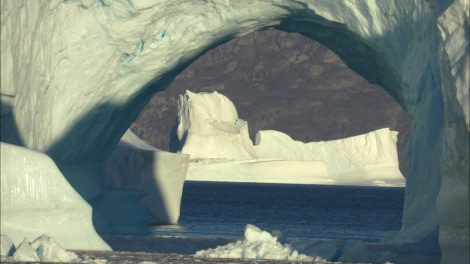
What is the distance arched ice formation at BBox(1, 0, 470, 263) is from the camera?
16.0 m

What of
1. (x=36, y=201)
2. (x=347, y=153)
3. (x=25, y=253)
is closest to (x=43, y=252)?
(x=25, y=253)

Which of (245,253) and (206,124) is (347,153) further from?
(245,253)

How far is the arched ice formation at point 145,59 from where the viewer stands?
16.0 metres

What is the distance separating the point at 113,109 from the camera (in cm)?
1911

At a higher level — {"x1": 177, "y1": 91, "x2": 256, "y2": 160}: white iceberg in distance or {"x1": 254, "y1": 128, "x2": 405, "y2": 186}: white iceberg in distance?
{"x1": 177, "y1": 91, "x2": 256, "y2": 160}: white iceberg in distance

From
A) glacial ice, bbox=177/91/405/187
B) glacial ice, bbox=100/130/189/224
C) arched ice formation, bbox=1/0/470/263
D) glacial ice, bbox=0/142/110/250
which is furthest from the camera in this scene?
glacial ice, bbox=177/91/405/187

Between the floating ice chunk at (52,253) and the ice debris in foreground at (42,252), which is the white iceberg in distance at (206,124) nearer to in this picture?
the ice debris in foreground at (42,252)

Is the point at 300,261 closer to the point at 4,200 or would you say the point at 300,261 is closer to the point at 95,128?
the point at 4,200

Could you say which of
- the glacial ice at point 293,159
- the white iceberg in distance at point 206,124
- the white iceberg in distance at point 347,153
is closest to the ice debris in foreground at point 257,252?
the white iceberg in distance at point 206,124

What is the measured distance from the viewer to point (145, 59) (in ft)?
61.8

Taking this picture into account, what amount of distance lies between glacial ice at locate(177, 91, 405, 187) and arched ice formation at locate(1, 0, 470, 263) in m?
42.8

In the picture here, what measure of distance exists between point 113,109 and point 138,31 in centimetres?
178

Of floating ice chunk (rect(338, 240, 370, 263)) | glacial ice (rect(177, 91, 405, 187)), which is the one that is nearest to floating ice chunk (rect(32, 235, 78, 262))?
floating ice chunk (rect(338, 240, 370, 263))

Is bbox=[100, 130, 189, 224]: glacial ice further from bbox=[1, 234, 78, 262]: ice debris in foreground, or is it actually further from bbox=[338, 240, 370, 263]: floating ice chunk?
bbox=[1, 234, 78, 262]: ice debris in foreground
